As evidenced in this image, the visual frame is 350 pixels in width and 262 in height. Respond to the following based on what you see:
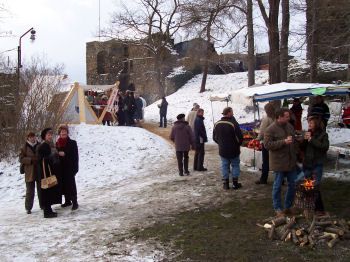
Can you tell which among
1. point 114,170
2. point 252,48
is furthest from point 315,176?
point 252,48

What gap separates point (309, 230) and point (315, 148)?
50.1 inches

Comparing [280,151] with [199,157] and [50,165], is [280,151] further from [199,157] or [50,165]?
[199,157]

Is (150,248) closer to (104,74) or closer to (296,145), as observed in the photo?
(296,145)

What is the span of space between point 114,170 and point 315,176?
21.3 feet


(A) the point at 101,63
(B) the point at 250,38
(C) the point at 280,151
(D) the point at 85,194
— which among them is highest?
(A) the point at 101,63

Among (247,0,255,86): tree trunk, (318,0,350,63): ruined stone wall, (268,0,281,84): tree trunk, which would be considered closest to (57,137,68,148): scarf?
(318,0,350,63): ruined stone wall

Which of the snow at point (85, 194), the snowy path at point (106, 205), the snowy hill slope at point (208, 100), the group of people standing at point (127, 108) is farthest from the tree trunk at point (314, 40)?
the group of people standing at point (127, 108)

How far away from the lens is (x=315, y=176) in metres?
5.32

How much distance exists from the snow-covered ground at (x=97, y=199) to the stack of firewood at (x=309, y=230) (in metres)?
1.63

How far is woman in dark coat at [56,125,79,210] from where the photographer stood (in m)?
6.61

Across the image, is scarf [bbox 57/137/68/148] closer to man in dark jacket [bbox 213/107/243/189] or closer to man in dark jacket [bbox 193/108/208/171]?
man in dark jacket [bbox 213/107/243/189]

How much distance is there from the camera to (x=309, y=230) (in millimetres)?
4559

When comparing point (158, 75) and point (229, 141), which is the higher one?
point (158, 75)

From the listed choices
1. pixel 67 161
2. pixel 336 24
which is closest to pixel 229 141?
pixel 67 161
